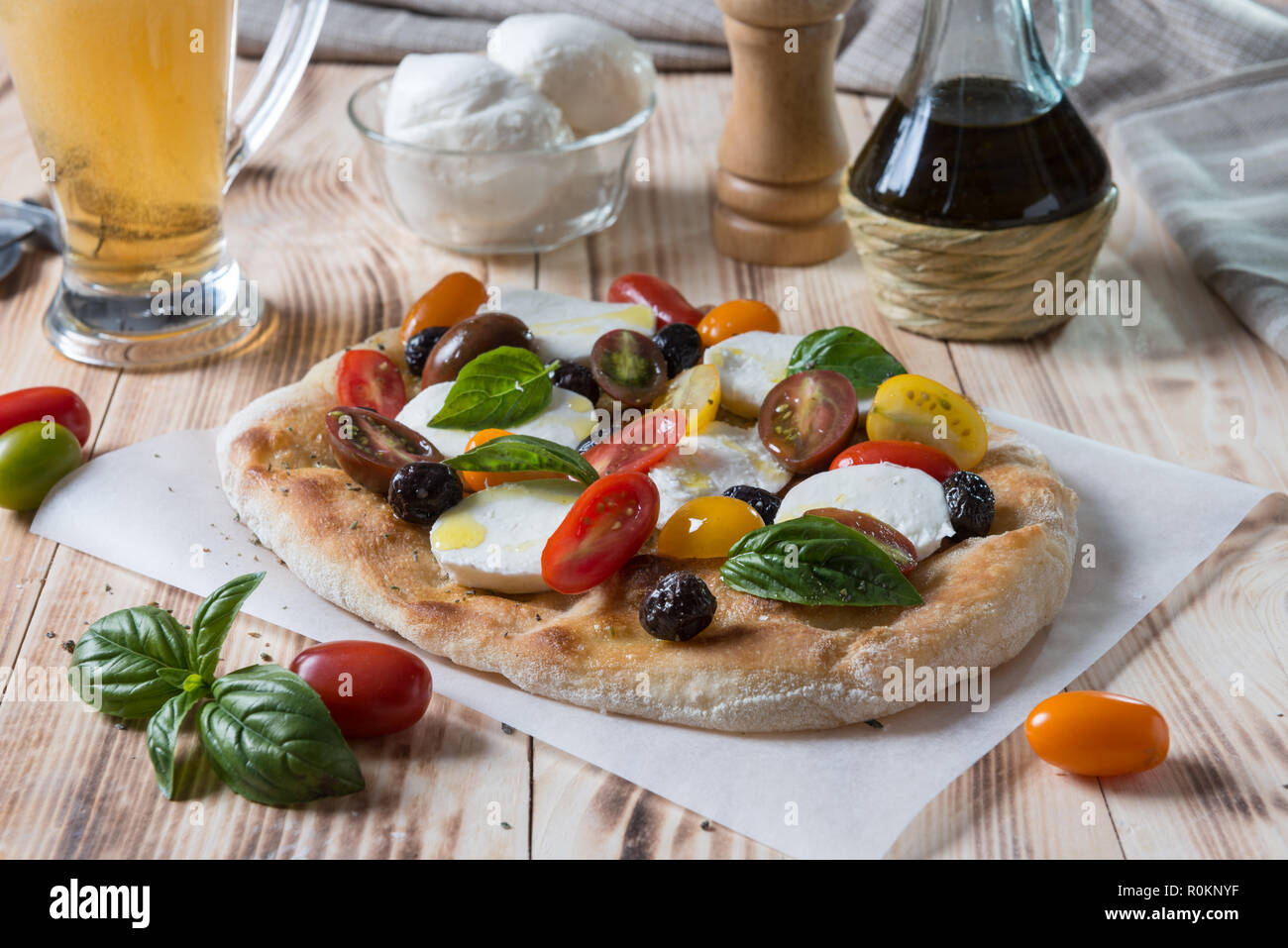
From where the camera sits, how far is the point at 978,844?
1566 millimetres

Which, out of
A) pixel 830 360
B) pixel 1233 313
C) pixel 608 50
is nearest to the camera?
pixel 830 360

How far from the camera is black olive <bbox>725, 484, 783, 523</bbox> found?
202 centimetres

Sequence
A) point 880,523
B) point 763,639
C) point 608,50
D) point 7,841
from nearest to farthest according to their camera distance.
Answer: point 7,841
point 763,639
point 880,523
point 608,50

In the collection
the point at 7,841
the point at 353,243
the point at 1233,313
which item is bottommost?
the point at 353,243

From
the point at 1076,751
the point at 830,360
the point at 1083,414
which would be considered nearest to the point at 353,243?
the point at 830,360

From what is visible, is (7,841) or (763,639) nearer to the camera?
(7,841)

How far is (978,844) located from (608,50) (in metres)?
2.25

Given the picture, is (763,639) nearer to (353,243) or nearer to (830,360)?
(830,360)

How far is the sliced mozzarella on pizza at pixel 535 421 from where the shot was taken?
2.22m

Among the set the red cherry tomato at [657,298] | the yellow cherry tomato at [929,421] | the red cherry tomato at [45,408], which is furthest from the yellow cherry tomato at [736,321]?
the red cherry tomato at [45,408]

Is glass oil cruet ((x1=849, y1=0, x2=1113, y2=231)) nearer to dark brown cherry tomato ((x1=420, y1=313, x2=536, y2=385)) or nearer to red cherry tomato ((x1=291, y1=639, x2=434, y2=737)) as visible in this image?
dark brown cherry tomato ((x1=420, y1=313, x2=536, y2=385))

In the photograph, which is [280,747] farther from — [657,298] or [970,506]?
[657,298]

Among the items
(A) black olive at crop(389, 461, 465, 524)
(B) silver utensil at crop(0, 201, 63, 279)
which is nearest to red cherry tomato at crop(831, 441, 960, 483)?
(A) black olive at crop(389, 461, 465, 524)

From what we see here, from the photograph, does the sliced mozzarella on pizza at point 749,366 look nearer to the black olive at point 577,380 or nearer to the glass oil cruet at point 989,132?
the black olive at point 577,380
